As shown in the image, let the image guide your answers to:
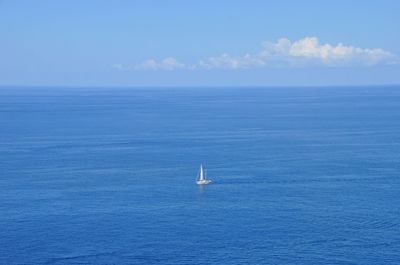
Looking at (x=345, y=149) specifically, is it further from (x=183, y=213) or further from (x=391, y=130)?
(x=183, y=213)

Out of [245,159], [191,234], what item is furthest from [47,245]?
[245,159]

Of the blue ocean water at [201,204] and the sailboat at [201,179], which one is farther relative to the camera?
the sailboat at [201,179]

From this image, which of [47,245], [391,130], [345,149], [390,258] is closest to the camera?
[390,258]

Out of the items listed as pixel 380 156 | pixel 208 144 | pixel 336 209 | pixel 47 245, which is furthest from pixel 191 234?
pixel 208 144

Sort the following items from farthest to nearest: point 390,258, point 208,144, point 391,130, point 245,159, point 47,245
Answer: point 391,130, point 208,144, point 245,159, point 47,245, point 390,258

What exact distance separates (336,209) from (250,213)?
1452cm

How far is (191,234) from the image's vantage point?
87250 mm

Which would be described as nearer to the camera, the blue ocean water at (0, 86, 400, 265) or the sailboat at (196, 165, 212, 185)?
the blue ocean water at (0, 86, 400, 265)

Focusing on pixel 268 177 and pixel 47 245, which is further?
pixel 268 177

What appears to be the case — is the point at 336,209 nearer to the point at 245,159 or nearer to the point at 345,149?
the point at 245,159

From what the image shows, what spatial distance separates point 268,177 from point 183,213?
29335 mm

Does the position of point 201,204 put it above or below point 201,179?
below

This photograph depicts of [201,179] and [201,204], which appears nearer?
[201,204]

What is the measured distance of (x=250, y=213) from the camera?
97312 millimetres
